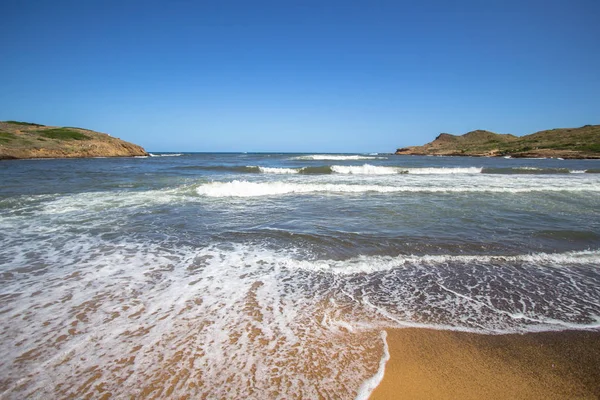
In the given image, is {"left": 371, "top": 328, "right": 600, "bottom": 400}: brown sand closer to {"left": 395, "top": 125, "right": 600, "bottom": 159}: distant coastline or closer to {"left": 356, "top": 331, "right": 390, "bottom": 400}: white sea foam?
{"left": 356, "top": 331, "right": 390, "bottom": 400}: white sea foam

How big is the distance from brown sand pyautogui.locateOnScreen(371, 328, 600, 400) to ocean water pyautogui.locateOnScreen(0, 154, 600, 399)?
0.16 m

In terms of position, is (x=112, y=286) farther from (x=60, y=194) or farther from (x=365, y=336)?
(x=60, y=194)

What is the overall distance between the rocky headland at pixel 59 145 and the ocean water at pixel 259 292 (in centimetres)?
3682

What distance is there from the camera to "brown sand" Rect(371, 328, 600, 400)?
232cm

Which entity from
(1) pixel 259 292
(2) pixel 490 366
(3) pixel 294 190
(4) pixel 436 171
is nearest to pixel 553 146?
(4) pixel 436 171

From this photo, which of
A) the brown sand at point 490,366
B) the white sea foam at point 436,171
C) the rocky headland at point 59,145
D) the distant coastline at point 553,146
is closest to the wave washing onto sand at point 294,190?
the brown sand at point 490,366

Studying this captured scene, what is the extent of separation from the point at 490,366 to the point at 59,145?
167 ft

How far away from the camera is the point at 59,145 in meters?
39.8

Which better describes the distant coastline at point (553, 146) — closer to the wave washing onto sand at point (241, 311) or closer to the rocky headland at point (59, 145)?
the wave washing onto sand at point (241, 311)

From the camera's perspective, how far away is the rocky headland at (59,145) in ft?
115

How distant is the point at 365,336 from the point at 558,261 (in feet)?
14.5

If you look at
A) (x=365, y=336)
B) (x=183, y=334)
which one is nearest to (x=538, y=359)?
(x=365, y=336)

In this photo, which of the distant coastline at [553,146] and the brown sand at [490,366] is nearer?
the brown sand at [490,366]

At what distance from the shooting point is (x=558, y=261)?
17.0 ft
